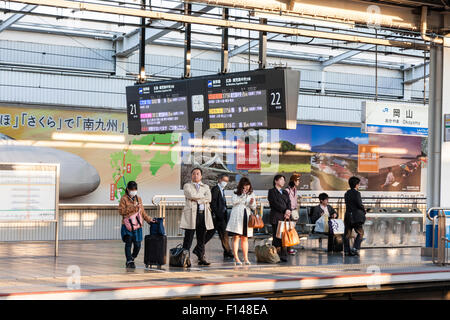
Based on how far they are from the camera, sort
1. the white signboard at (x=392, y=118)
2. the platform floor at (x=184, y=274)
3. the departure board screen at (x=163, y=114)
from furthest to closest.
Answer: the white signboard at (x=392, y=118), the departure board screen at (x=163, y=114), the platform floor at (x=184, y=274)

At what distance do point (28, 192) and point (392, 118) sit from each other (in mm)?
8167

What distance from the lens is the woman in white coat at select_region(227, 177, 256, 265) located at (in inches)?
495

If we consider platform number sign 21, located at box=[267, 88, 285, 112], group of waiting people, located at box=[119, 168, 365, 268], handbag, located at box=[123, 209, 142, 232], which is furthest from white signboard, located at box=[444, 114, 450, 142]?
handbag, located at box=[123, 209, 142, 232]

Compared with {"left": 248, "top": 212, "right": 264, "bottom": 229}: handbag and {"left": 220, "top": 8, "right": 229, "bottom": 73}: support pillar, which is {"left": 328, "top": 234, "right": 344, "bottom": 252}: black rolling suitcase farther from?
{"left": 220, "top": 8, "right": 229, "bottom": 73}: support pillar

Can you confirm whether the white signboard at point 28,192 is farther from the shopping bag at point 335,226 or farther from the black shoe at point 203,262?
the shopping bag at point 335,226

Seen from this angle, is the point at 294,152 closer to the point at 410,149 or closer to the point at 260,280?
the point at 410,149

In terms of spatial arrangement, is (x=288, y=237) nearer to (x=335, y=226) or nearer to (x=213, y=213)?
(x=213, y=213)

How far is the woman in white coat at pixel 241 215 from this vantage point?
12.6m

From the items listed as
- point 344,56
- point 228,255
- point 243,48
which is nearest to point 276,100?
point 228,255

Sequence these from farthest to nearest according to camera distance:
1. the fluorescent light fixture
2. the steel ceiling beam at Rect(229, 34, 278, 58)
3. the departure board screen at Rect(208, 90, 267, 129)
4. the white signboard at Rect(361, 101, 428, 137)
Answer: the steel ceiling beam at Rect(229, 34, 278, 58)
the fluorescent light fixture
the white signboard at Rect(361, 101, 428, 137)
the departure board screen at Rect(208, 90, 267, 129)

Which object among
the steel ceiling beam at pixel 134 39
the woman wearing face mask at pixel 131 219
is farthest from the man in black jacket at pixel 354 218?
the steel ceiling beam at pixel 134 39

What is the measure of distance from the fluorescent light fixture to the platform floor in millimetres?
3465

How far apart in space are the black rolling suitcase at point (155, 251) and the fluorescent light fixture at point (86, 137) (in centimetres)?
663
